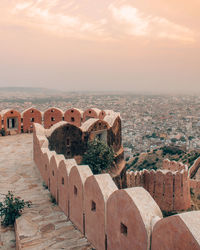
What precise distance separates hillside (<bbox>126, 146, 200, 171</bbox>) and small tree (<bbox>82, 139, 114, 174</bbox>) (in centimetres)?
2197

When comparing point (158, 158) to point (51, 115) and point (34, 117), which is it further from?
point (34, 117)

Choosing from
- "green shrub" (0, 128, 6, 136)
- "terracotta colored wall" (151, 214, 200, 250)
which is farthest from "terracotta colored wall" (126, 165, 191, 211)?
"terracotta colored wall" (151, 214, 200, 250)

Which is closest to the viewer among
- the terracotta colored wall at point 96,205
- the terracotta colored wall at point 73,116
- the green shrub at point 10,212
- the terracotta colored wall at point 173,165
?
the terracotta colored wall at point 96,205

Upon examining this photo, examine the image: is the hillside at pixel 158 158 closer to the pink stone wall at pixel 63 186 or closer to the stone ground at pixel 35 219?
the stone ground at pixel 35 219

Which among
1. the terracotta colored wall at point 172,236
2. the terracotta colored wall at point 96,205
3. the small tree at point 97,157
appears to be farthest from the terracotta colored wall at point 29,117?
the terracotta colored wall at point 172,236

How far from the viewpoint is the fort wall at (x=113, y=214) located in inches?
117

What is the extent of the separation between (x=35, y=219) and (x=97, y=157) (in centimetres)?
530

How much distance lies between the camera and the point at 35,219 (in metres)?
5.77

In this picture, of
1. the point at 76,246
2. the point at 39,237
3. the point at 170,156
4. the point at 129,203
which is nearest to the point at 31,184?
the point at 39,237

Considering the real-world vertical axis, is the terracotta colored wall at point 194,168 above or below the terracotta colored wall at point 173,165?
below

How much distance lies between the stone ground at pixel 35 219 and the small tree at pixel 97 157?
2.38 meters

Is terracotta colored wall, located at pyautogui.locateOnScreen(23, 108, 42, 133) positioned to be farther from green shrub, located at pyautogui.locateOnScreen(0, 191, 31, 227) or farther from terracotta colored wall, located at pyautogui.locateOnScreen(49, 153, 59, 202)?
green shrub, located at pyautogui.locateOnScreen(0, 191, 31, 227)

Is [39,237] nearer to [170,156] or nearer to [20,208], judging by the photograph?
[20,208]

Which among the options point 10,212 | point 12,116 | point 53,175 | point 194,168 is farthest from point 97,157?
point 194,168
